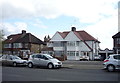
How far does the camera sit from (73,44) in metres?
55.9

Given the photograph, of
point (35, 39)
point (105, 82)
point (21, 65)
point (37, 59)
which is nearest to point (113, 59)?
point (105, 82)

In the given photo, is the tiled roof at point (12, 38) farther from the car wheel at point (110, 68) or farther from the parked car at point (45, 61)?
the car wheel at point (110, 68)

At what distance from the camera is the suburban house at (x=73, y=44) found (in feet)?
181

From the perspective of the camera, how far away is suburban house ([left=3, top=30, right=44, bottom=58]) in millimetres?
63750

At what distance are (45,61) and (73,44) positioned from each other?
112 feet

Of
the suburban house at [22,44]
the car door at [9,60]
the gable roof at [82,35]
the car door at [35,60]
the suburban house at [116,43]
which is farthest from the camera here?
the suburban house at [22,44]

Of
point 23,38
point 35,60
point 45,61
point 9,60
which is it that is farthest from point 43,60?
point 23,38

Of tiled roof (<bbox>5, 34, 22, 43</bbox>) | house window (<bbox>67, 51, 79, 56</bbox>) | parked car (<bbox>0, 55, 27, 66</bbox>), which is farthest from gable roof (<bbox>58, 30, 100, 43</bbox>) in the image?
parked car (<bbox>0, 55, 27, 66</bbox>)

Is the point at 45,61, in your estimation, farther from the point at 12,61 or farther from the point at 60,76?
the point at 60,76

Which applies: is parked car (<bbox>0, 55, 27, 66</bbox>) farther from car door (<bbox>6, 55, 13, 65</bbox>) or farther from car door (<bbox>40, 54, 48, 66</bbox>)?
car door (<bbox>40, 54, 48, 66</bbox>)

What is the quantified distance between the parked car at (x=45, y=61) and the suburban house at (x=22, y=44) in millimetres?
39045

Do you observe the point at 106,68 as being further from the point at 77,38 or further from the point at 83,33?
the point at 83,33

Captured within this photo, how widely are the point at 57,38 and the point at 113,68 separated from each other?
39.7 m

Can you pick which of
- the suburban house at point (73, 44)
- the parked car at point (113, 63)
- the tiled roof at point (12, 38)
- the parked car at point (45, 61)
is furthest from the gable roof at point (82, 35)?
the parked car at point (113, 63)
